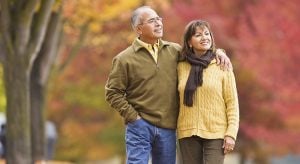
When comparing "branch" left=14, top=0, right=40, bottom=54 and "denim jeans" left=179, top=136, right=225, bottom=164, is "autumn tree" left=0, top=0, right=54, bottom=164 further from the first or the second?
"denim jeans" left=179, top=136, right=225, bottom=164

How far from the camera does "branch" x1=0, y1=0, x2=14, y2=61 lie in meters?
12.3

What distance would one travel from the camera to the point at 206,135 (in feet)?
24.6

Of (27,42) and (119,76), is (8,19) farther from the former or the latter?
(119,76)

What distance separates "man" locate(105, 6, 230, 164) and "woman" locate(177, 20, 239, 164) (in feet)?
0.41

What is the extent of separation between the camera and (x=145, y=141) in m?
7.66

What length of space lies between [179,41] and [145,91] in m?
17.1

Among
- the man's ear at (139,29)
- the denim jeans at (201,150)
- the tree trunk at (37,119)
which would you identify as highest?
the man's ear at (139,29)

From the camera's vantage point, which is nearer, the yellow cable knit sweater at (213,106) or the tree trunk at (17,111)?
the yellow cable knit sweater at (213,106)

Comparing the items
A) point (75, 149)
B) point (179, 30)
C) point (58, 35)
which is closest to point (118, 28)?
point (179, 30)

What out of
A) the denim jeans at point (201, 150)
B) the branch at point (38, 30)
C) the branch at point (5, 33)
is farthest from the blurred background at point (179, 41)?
the denim jeans at point (201, 150)

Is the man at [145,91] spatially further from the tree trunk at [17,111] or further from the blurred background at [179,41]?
the blurred background at [179,41]

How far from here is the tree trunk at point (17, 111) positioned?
12969 millimetres

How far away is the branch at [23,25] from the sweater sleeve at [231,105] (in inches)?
200

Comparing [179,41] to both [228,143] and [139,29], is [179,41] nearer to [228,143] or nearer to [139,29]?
[139,29]
